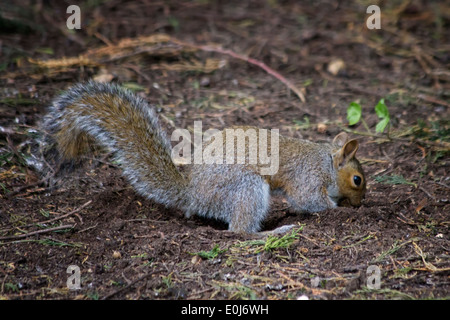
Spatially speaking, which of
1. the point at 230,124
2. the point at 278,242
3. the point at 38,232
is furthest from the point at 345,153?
the point at 38,232

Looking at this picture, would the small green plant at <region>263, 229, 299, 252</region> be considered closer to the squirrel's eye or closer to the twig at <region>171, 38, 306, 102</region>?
the squirrel's eye

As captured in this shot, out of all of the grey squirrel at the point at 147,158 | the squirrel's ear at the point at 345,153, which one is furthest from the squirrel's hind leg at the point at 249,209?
the squirrel's ear at the point at 345,153

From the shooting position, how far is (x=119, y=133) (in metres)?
3.63

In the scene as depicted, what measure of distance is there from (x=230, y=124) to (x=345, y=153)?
53.3 inches

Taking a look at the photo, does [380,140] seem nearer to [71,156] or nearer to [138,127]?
[138,127]

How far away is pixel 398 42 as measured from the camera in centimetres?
695

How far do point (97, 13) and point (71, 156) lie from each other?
406cm

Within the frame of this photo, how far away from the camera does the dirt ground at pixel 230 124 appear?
2988 millimetres

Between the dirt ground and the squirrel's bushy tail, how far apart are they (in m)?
0.27

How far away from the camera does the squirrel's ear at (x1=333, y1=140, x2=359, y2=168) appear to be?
12.7 ft

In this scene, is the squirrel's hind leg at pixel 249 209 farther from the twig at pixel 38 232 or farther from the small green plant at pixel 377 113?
the small green plant at pixel 377 113

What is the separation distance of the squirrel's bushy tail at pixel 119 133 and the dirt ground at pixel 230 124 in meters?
0.27

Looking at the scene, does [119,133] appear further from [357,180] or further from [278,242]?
[357,180]

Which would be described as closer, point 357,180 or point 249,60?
point 357,180
